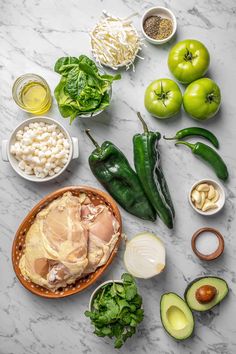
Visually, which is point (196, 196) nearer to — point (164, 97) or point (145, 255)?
point (145, 255)

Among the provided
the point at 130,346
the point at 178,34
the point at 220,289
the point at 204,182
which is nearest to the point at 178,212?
the point at 204,182

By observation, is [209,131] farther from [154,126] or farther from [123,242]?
[123,242]

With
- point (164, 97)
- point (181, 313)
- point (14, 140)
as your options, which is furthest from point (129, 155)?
point (181, 313)

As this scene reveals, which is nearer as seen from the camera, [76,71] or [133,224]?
[76,71]

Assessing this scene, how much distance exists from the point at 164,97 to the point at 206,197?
499 mm

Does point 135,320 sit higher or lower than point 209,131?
lower

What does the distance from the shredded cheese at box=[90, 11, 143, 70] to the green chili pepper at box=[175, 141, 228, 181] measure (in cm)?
47

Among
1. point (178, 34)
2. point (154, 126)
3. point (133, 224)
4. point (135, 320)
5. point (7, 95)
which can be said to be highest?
point (178, 34)

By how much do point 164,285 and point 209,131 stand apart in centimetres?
76

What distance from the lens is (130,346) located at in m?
2.63

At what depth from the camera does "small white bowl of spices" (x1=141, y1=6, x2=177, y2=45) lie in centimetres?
257

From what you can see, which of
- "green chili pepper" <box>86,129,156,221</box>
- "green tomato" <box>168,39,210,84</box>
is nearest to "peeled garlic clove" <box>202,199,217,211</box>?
"green chili pepper" <box>86,129,156,221</box>

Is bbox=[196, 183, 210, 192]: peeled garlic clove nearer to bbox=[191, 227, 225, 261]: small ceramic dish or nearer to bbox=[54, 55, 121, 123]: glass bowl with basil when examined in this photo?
bbox=[191, 227, 225, 261]: small ceramic dish

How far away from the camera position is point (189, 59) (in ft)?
8.15
